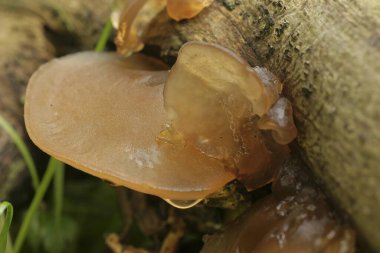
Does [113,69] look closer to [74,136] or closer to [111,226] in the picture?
[74,136]

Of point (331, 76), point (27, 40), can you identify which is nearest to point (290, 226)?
point (331, 76)

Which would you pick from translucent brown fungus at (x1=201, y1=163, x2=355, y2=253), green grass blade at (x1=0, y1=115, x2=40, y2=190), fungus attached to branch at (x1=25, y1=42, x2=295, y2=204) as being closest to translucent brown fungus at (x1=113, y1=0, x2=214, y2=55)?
fungus attached to branch at (x1=25, y1=42, x2=295, y2=204)

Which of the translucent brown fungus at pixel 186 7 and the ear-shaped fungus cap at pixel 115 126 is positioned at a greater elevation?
the translucent brown fungus at pixel 186 7

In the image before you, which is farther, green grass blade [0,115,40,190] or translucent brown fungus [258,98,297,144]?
green grass blade [0,115,40,190]

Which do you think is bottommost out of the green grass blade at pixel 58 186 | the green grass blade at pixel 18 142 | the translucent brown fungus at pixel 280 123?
the green grass blade at pixel 58 186

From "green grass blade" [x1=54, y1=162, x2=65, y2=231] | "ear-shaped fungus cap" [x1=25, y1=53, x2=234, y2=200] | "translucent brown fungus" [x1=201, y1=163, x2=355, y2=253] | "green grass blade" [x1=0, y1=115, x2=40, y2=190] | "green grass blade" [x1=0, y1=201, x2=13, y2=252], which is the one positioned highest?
"translucent brown fungus" [x1=201, y1=163, x2=355, y2=253]

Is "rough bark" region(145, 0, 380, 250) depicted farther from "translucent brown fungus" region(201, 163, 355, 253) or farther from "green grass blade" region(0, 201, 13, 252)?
"green grass blade" region(0, 201, 13, 252)

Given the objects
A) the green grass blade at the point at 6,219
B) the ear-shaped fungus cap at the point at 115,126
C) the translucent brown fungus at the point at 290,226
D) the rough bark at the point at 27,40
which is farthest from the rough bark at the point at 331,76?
the rough bark at the point at 27,40

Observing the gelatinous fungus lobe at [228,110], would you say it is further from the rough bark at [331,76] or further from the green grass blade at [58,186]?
the green grass blade at [58,186]
